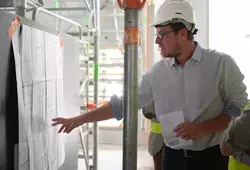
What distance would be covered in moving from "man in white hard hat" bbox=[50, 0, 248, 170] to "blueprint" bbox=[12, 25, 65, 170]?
0.20m

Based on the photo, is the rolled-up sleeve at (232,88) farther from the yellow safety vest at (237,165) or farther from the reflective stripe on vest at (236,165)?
the reflective stripe on vest at (236,165)

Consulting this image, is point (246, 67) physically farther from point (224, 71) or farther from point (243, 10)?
point (224, 71)

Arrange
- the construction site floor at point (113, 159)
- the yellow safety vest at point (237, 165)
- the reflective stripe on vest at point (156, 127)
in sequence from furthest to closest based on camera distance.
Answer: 1. the construction site floor at point (113, 159)
2. the reflective stripe on vest at point (156, 127)
3. the yellow safety vest at point (237, 165)

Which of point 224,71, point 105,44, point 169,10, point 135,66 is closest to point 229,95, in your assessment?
point 224,71

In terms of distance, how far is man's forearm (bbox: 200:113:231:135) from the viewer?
48.6 inches

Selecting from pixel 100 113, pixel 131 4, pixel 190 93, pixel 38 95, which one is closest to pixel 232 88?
pixel 190 93

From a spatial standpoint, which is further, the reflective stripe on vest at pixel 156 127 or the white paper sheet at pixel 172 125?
the reflective stripe on vest at pixel 156 127

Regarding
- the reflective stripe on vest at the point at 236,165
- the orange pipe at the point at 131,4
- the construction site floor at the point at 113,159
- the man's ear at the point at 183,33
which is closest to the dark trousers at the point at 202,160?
the reflective stripe on vest at the point at 236,165

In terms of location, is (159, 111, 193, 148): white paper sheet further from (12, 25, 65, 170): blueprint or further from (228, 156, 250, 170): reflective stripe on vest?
(12, 25, 65, 170): blueprint

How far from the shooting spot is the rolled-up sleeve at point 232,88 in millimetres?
1312

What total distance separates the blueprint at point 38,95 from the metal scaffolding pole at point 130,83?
459 millimetres

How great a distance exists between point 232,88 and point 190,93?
21 cm

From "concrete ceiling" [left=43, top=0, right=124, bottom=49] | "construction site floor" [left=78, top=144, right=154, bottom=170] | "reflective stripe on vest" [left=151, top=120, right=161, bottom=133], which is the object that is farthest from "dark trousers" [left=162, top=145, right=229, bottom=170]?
"concrete ceiling" [left=43, top=0, right=124, bottom=49]

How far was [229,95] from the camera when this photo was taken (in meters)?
1.33
